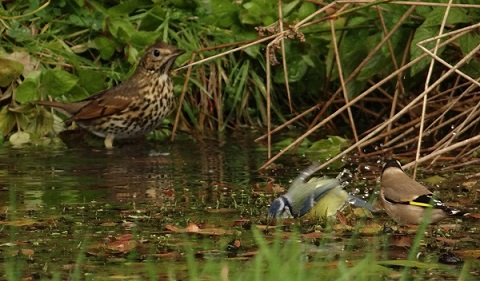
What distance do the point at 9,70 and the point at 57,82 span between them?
393mm

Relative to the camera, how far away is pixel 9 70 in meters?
9.70

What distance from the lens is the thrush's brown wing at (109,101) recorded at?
962cm

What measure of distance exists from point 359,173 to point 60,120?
301 centimetres

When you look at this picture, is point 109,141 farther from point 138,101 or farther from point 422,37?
point 422,37

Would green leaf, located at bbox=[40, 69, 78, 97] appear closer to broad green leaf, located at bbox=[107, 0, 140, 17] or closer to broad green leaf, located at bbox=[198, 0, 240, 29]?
broad green leaf, located at bbox=[107, 0, 140, 17]

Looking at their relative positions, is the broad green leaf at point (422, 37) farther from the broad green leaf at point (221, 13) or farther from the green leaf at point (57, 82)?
the green leaf at point (57, 82)

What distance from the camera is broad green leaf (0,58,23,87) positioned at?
968cm

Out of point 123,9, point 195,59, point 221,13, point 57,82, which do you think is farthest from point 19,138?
point 221,13

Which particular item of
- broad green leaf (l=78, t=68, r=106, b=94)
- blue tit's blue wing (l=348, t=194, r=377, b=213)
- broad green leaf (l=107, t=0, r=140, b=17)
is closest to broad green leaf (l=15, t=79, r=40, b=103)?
broad green leaf (l=78, t=68, r=106, b=94)

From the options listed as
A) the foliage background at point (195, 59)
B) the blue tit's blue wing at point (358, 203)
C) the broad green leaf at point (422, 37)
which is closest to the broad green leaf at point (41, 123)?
the foliage background at point (195, 59)

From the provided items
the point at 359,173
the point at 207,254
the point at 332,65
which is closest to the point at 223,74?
the point at 332,65

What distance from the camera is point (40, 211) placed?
6.54 m

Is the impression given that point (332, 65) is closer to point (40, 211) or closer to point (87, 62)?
point (87, 62)

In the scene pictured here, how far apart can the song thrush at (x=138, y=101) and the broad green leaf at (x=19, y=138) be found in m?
0.34
